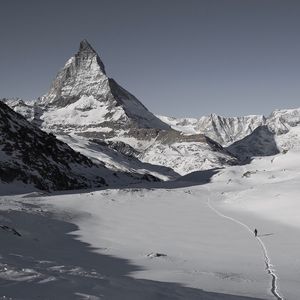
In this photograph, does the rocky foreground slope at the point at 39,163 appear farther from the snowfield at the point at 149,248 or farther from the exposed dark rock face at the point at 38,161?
the snowfield at the point at 149,248

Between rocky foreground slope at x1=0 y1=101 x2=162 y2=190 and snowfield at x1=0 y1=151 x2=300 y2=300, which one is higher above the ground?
rocky foreground slope at x1=0 y1=101 x2=162 y2=190

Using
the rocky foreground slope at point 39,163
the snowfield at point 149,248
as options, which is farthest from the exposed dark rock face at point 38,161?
the snowfield at point 149,248

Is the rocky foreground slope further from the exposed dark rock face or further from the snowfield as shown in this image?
the snowfield

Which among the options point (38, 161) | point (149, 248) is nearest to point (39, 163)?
point (38, 161)

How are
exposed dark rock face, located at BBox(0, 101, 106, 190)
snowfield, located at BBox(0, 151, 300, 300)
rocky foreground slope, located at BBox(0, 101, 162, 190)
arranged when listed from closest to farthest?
snowfield, located at BBox(0, 151, 300, 300) < rocky foreground slope, located at BBox(0, 101, 162, 190) < exposed dark rock face, located at BBox(0, 101, 106, 190)

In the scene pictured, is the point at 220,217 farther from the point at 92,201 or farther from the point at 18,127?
the point at 18,127

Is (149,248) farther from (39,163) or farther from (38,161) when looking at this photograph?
(38,161)

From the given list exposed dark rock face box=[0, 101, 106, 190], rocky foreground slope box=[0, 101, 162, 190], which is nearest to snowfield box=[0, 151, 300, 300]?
rocky foreground slope box=[0, 101, 162, 190]

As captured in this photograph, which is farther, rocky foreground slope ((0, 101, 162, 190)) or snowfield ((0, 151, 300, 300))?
rocky foreground slope ((0, 101, 162, 190))

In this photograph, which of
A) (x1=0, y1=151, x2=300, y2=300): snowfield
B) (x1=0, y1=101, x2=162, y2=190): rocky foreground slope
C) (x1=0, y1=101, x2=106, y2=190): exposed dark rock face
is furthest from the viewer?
(x1=0, y1=101, x2=106, y2=190): exposed dark rock face
